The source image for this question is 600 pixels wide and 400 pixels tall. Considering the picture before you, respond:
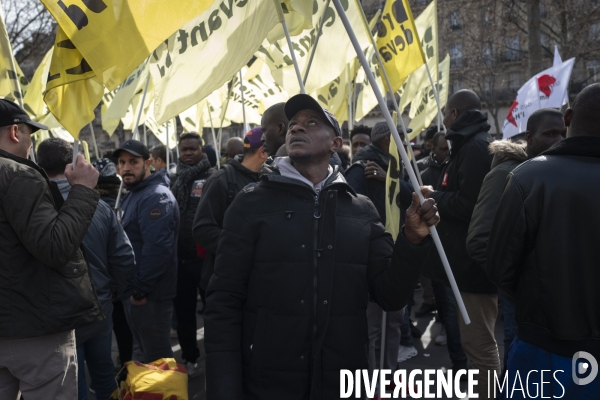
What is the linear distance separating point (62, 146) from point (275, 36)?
7.00 feet

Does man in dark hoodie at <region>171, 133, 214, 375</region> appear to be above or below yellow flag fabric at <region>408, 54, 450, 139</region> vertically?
below

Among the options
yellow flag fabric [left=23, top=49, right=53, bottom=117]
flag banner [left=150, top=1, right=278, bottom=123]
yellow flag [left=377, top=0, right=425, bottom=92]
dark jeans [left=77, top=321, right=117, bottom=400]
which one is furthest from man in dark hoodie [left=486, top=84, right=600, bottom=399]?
yellow flag fabric [left=23, top=49, right=53, bottom=117]

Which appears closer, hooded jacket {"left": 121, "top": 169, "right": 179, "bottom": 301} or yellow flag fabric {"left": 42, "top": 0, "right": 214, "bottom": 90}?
yellow flag fabric {"left": 42, "top": 0, "right": 214, "bottom": 90}

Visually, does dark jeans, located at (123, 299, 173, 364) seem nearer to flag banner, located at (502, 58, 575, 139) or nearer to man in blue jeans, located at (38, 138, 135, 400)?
man in blue jeans, located at (38, 138, 135, 400)

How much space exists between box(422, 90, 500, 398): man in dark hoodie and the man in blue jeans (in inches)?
87.3

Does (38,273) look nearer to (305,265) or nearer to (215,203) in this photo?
(305,265)

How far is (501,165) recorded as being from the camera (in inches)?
139

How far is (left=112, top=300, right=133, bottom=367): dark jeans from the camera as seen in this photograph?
536 cm

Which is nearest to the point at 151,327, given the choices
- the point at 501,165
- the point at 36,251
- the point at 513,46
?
the point at 36,251

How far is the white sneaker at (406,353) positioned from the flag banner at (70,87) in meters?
3.90

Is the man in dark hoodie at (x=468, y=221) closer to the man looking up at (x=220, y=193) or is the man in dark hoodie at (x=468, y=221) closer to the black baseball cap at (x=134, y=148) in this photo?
the man looking up at (x=220, y=193)

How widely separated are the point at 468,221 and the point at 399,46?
138 cm

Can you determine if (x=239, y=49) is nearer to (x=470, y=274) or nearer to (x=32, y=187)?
(x=32, y=187)

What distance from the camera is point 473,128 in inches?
166
